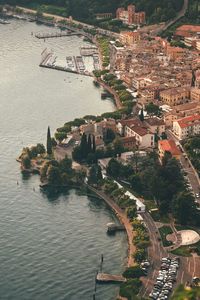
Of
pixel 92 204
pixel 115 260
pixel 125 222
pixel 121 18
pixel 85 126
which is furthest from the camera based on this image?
pixel 121 18

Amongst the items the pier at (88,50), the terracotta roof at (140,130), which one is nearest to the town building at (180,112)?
the terracotta roof at (140,130)

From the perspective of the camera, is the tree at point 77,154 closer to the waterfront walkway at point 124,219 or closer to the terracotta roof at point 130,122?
the waterfront walkway at point 124,219

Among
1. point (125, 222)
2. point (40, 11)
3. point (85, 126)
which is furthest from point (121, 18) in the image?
point (125, 222)

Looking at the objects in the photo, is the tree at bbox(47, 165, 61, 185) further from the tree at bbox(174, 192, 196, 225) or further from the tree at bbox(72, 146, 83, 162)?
the tree at bbox(174, 192, 196, 225)

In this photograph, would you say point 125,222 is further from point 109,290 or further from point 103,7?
point 103,7

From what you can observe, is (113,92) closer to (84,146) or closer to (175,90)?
(175,90)

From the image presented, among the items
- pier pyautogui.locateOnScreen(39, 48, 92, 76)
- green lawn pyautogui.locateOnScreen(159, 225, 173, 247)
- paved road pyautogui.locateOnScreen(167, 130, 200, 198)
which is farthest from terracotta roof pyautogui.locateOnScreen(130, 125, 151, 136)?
pier pyautogui.locateOnScreen(39, 48, 92, 76)
